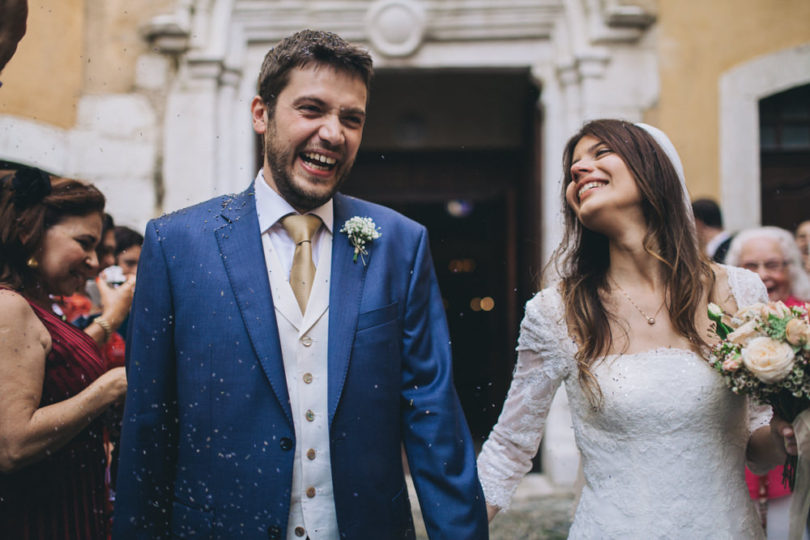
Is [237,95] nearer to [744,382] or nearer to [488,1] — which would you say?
[488,1]

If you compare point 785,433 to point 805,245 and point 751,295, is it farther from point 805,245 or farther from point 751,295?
point 805,245

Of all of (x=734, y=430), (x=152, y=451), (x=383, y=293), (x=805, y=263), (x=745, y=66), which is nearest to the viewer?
(x=152, y=451)

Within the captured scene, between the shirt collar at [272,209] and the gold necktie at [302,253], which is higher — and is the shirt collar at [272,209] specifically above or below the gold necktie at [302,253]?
above

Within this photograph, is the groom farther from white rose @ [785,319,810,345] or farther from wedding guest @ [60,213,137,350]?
wedding guest @ [60,213,137,350]

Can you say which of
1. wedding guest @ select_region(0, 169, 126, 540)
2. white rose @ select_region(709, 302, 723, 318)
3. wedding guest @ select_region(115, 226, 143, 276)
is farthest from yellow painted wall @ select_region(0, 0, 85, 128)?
white rose @ select_region(709, 302, 723, 318)

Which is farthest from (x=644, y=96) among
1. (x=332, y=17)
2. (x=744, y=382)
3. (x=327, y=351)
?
(x=327, y=351)

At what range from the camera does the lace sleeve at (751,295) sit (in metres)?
2.30

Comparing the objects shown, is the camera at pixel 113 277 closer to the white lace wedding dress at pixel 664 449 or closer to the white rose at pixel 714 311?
the white lace wedding dress at pixel 664 449

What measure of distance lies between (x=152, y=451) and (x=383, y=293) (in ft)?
2.58

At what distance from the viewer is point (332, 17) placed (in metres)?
5.98

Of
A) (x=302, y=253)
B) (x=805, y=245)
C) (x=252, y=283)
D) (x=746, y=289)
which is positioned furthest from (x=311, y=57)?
(x=805, y=245)

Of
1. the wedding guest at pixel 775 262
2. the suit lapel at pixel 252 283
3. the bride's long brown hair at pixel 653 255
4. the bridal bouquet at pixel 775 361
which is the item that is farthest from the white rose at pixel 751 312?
the wedding guest at pixel 775 262

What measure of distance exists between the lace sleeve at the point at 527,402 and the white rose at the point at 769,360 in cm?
61

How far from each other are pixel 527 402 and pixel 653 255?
26.7 inches
